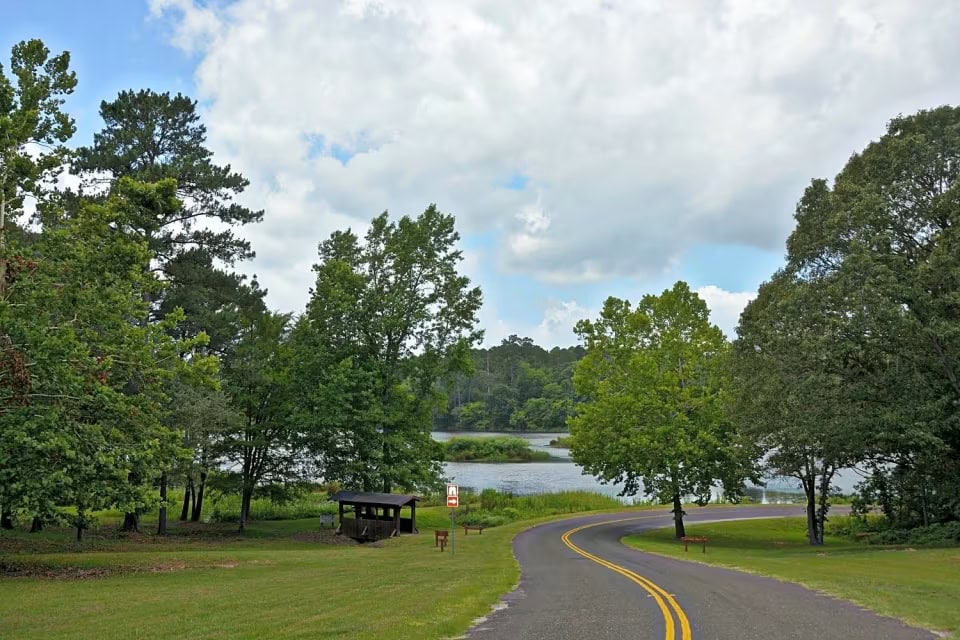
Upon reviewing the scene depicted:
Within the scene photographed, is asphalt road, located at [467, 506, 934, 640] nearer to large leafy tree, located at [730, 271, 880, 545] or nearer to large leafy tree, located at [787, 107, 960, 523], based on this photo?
large leafy tree, located at [730, 271, 880, 545]

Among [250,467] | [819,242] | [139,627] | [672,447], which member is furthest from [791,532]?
[139,627]

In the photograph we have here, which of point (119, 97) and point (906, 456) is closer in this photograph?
point (906, 456)

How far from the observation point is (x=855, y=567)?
19.3 meters

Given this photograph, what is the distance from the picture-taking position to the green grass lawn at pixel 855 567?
41.0 ft

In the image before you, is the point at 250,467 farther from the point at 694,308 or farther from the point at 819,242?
the point at 819,242

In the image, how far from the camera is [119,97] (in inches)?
1297

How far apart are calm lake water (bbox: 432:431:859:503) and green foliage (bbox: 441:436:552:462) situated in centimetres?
423

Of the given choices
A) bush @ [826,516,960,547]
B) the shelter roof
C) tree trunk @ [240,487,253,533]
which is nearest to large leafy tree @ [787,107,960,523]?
bush @ [826,516,960,547]

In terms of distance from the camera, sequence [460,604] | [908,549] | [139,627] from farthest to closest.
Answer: [908,549] < [460,604] < [139,627]

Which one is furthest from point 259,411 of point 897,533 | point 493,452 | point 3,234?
point 493,452

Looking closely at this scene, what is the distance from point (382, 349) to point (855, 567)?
27745 millimetres

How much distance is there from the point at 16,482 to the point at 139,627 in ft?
20.2

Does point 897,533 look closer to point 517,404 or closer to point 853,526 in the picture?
point 853,526

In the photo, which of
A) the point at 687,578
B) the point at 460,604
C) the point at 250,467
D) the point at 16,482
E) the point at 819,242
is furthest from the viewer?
the point at 250,467
